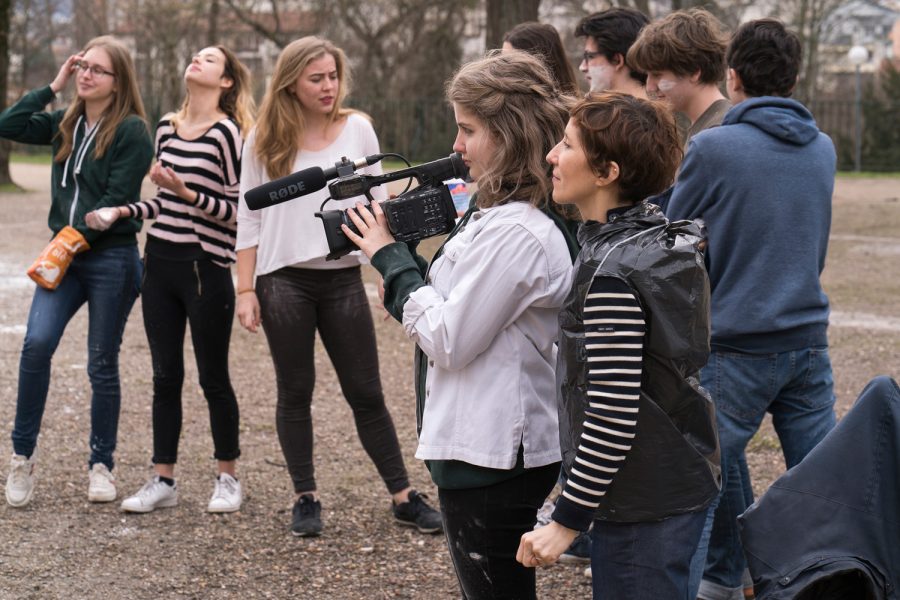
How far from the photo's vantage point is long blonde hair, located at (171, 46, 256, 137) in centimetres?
473

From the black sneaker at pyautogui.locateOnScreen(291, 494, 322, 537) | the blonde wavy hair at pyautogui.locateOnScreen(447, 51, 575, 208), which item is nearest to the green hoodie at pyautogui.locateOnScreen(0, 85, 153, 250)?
the black sneaker at pyautogui.locateOnScreen(291, 494, 322, 537)

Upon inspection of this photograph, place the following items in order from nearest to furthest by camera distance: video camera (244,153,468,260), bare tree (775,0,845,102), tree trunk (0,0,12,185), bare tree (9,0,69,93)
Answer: video camera (244,153,468,260), tree trunk (0,0,12,185), bare tree (775,0,845,102), bare tree (9,0,69,93)

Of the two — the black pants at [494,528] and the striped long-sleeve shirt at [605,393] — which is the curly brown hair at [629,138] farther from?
the black pants at [494,528]

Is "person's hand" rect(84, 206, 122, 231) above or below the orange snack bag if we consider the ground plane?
above

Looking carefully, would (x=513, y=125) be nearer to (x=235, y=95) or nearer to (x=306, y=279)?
(x=306, y=279)

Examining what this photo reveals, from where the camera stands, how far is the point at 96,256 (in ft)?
15.3

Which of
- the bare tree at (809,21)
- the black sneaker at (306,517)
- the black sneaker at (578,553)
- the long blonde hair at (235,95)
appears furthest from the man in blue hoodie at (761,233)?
the bare tree at (809,21)

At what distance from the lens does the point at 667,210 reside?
332 cm

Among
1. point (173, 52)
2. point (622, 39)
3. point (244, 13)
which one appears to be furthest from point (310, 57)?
point (173, 52)

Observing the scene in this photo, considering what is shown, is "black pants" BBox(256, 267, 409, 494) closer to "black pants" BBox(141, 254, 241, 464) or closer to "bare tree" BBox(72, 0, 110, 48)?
"black pants" BBox(141, 254, 241, 464)

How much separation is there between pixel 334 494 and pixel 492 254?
2.79m

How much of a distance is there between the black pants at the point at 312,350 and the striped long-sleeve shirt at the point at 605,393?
7.25ft

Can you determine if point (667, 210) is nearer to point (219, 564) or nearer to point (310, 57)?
point (310, 57)

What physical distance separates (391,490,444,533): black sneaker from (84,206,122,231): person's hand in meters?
1.70
